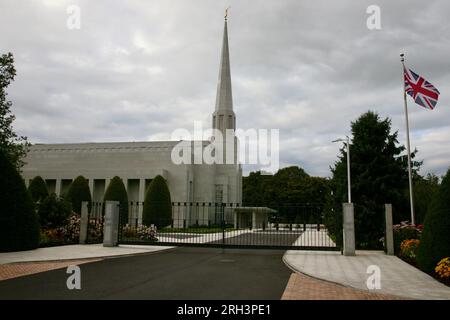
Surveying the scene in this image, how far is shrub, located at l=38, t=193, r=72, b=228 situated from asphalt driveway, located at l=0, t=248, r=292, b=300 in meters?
7.28

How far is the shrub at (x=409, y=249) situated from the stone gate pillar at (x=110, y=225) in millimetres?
12390

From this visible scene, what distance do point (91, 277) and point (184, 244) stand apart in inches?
357

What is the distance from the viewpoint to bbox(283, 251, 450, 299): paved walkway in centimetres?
809

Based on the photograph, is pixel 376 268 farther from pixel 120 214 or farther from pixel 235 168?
pixel 235 168

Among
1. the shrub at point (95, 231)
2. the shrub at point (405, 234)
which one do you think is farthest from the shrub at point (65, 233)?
the shrub at point (405, 234)

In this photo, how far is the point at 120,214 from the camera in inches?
753

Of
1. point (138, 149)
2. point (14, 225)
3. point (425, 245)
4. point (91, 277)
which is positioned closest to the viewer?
point (91, 277)

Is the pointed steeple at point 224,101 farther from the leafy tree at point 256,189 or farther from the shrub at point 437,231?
the shrub at point 437,231

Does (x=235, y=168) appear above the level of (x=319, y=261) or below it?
above

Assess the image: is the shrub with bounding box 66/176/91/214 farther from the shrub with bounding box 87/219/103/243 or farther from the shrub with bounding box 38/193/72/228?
the shrub with bounding box 38/193/72/228

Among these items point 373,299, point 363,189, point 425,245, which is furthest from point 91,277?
point 363,189

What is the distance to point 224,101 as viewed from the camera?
172ft

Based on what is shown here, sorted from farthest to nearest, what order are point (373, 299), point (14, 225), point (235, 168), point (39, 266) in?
point (235, 168)
point (14, 225)
point (39, 266)
point (373, 299)

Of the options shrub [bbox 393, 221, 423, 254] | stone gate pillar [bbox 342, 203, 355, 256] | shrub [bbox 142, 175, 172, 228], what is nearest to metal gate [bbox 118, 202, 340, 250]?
shrub [bbox 142, 175, 172, 228]
